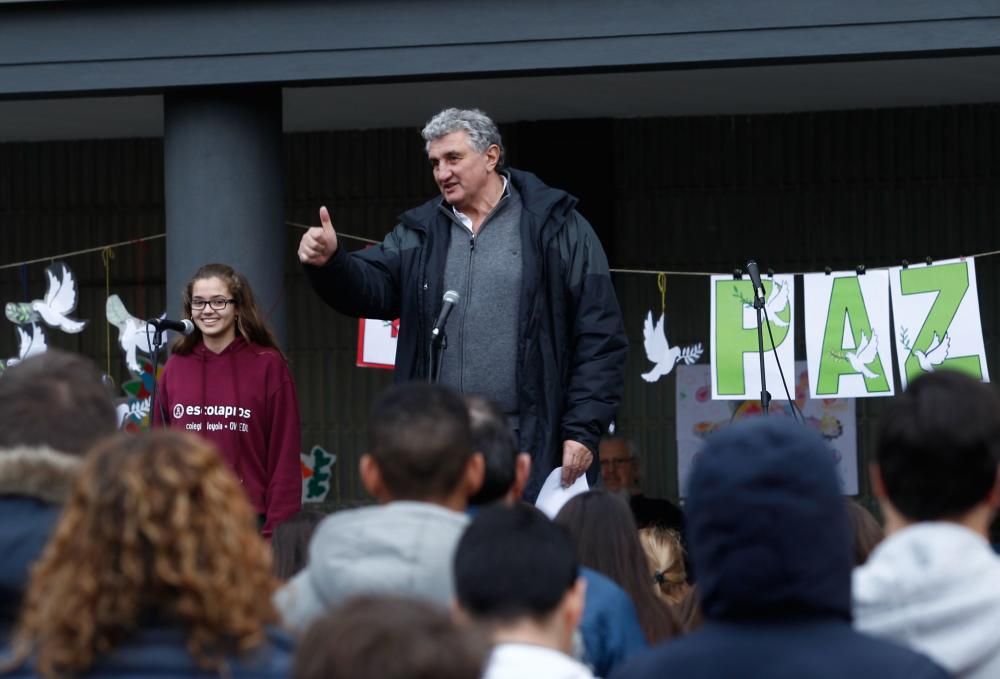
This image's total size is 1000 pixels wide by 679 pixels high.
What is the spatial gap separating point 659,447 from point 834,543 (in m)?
6.32

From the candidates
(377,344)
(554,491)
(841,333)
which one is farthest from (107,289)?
(554,491)

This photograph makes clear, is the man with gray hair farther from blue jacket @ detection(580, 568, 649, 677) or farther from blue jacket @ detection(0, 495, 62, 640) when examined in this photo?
blue jacket @ detection(0, 495, 62, 640)

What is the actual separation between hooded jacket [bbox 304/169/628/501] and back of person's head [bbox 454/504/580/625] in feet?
8.33

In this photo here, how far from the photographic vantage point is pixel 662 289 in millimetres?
7883

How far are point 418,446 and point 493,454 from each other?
476 mm

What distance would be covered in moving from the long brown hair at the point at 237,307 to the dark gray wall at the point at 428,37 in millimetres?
976

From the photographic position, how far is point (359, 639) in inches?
74.3

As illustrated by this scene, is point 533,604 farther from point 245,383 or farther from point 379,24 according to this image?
point 379,24

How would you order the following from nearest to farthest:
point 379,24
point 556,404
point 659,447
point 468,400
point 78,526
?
point 78,526
point 468,400
point 556,404
point 379,24
point 659,447

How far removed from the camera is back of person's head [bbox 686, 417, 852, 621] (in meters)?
2.38

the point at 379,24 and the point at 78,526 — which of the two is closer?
the point at 78,526

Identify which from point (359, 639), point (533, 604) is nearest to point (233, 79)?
point (533, 604)

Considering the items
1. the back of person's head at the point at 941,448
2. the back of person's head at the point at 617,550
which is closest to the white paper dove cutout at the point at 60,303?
the back of person's head at the point at 617,550

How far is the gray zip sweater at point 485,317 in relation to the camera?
533cm
